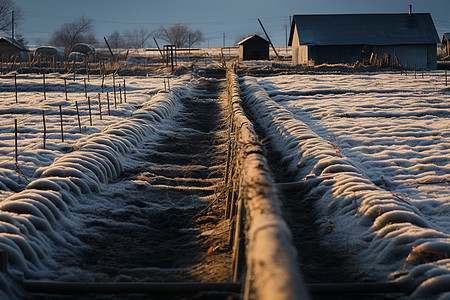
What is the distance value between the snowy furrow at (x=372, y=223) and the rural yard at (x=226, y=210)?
0.01m

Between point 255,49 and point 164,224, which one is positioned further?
point 255,49

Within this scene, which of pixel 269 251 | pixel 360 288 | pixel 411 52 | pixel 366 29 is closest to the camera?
pixel 269 251

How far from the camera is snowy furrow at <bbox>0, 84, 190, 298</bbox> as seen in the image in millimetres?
3820

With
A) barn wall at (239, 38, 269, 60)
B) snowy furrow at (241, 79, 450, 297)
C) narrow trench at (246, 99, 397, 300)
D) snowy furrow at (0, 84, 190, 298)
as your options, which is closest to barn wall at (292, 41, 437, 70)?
barn wall at (239, 38, 269, 60)

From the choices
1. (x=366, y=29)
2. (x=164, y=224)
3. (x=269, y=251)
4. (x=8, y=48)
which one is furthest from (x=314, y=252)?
(x=8, y=48)

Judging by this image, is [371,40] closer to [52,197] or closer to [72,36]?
[52,197]

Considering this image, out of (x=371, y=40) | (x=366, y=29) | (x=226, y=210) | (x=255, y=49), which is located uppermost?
(x=366, y=29)

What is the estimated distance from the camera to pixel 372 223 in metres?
4.43

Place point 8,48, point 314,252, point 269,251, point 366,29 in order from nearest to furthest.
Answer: point 269,251 → point 314,252 → point 366,29 → point 8,48

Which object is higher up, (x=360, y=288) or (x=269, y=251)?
(x=269, y=251)

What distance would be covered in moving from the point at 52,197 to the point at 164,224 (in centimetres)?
105

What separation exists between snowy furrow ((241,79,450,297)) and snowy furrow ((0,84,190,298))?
225 cm

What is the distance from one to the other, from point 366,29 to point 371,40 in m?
1.54

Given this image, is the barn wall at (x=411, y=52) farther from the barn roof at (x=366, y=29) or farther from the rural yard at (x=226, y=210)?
the rural yard at (x=226, y=210)
